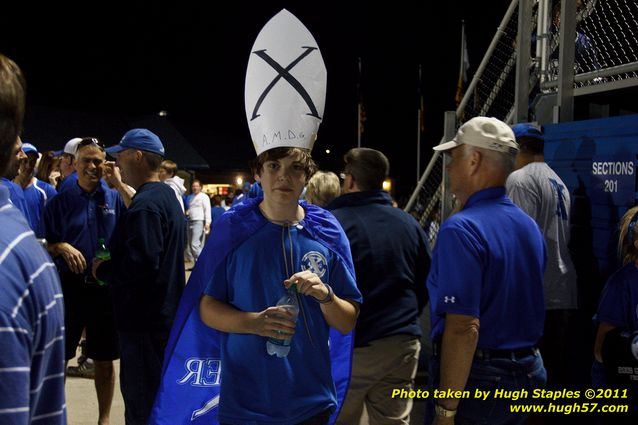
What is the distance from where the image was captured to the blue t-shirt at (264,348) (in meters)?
2.33

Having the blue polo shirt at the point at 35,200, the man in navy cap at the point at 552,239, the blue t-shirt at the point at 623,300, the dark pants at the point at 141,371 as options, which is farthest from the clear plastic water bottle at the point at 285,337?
the blue polo shirt at the point at 35,200

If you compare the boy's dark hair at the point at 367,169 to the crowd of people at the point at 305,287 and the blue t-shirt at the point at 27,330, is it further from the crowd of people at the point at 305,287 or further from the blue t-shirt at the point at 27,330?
the blue t-shirt at the point at 27,330

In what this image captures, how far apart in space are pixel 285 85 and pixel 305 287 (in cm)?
94

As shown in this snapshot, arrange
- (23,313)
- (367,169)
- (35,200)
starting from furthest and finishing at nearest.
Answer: (35,200)
(367,169)
(23,313)

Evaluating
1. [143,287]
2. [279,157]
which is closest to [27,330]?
[279,157]

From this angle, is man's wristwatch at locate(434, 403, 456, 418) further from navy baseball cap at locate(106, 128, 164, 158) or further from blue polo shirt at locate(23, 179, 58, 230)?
blue polo shirt at locate(23, 179, 58, 230)

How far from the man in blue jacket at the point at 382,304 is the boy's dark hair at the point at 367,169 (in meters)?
0.07

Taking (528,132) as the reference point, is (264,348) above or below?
below

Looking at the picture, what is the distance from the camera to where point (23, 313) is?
1.14m

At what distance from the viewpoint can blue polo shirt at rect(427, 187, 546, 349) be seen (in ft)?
8.30

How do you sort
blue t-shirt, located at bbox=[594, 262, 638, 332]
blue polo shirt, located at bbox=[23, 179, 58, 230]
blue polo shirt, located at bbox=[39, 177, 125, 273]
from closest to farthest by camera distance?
blue t-shirt, located at bbox=[594, 262, 638, 332] < blue polo shirt, located at bbox=[39, 177, 125, 273] < blue polo shirt, located at bbox=[23, 179, 58, 230]

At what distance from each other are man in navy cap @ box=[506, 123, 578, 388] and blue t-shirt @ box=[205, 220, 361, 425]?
92.8 inches

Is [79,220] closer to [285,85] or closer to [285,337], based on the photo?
[285,85]

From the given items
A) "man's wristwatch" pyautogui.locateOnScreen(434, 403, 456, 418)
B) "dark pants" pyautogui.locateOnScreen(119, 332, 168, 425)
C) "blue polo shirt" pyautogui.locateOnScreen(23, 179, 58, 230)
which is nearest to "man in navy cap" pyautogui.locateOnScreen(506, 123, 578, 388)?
"man's wristwatch" pyautogui.locateOnScreen(434, 403, 456, 418)
